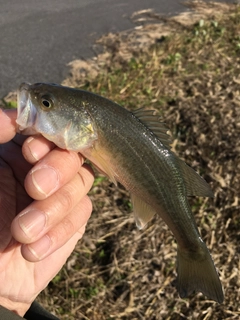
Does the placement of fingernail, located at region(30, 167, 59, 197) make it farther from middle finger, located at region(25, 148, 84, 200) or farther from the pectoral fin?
the pectoral fin

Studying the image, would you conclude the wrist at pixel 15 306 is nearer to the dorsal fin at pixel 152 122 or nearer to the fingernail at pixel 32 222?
→ the fingernail at pixel 32 222

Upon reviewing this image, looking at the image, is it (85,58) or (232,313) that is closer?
(232,313)

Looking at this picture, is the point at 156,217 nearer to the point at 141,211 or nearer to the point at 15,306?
the point at 141,211

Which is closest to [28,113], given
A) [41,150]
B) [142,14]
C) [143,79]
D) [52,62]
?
[41,150]

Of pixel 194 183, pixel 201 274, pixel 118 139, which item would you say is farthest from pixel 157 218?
pixel 118 139

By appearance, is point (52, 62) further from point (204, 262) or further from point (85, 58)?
point (204, 262)

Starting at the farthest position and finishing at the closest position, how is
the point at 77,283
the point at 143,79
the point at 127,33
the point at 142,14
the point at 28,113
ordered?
the point at 142,14 → the point at 127,33 → the point at 143,79 → the point at 77,283 → the point at 28,113

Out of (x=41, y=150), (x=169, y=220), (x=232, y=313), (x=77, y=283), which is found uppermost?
(x=41, y=150)
